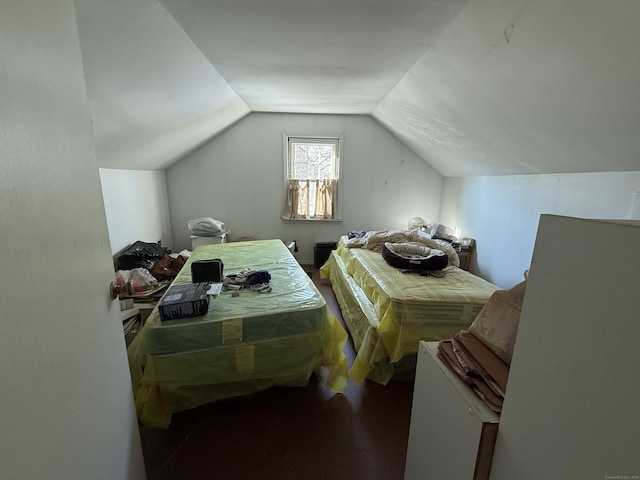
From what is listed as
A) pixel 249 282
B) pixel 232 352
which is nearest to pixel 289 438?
pixel 232 352

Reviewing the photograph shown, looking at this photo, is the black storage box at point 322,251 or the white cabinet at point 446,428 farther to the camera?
the black storage box at point 322,251

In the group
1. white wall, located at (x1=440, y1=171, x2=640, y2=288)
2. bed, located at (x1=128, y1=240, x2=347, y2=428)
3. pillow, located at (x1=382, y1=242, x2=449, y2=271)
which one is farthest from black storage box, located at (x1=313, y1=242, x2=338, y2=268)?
bed, located at (x1=128, y1=240, x2=347, y2=428)

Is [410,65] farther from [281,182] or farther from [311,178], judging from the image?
[281,182]

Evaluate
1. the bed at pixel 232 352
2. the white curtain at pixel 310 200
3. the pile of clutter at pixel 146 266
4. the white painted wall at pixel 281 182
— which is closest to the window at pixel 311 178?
the white curtain at pixel 310 200

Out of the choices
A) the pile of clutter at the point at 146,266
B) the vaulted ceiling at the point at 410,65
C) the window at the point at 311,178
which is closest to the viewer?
the vaulted ceiling at the point at 410,65

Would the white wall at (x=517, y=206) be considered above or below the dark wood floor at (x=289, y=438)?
above

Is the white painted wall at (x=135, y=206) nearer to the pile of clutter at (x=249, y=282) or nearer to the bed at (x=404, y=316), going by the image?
the pile of clutter at (x=249, y=282)

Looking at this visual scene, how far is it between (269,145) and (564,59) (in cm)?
344

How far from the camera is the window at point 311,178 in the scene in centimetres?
418

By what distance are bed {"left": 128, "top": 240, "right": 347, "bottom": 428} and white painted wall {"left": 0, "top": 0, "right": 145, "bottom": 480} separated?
564 mm

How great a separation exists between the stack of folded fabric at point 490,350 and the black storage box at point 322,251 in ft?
10.8

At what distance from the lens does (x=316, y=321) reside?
1585 millimetres

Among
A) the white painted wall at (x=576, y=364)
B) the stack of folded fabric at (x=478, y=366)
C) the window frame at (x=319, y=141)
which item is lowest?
the stack of folded fabric at (x=478, y=366)

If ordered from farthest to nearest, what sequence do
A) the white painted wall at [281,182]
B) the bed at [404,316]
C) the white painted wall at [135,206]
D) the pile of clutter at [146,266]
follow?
the white painted wall at [281,182] → the white painted wall at [135,206] → the pile of clutter at [146,266] → the bed at [404,316]
